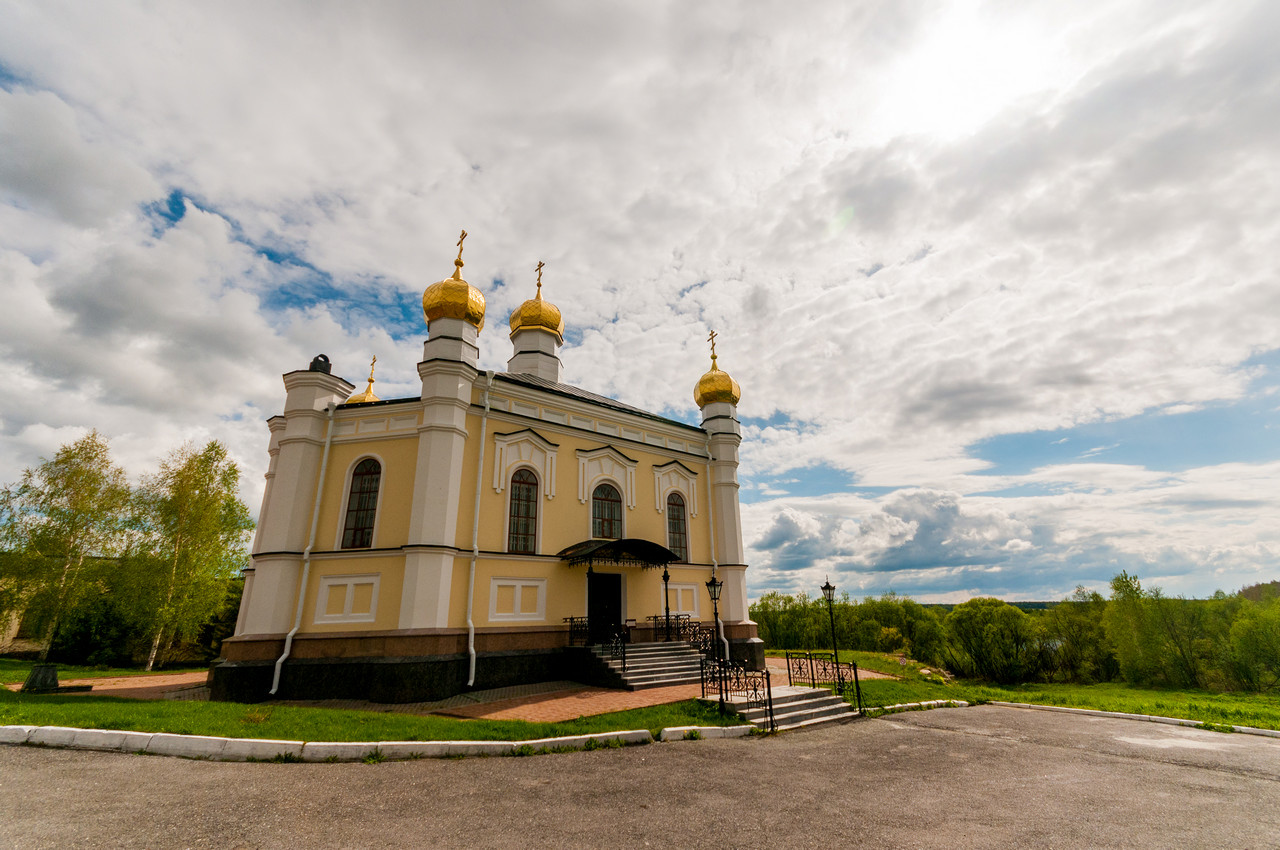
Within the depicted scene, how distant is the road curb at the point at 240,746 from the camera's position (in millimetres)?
6762

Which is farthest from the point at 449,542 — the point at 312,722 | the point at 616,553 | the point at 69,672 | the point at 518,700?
the point at 69,672

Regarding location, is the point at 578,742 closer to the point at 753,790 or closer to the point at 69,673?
the point at 753,790

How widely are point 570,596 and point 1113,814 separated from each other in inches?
458

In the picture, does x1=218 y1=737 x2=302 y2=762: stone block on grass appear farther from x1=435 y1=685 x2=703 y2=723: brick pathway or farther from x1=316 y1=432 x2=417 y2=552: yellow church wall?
x1=316 y1=432 x2=417 y2=552: yellow church wall

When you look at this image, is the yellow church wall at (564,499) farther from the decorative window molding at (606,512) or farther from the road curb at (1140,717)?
the road curb at (1140,717)

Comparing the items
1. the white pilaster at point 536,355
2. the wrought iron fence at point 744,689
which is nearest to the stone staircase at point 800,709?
the wrought iron fence at point 744,689

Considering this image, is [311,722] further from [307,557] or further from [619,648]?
[619,648]

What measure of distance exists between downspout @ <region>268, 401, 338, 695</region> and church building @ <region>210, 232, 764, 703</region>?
0.03m

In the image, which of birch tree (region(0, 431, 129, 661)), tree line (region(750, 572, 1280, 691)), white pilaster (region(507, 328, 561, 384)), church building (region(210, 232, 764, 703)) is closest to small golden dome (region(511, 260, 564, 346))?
white pilaster (region(507, 328, 561, 384))

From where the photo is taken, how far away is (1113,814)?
5.52 m

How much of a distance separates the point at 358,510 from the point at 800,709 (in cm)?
1144

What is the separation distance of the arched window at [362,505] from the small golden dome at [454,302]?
4.31 metres

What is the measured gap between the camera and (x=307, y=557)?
13.0 meters

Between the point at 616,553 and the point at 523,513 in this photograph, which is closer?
the point at 523,513
